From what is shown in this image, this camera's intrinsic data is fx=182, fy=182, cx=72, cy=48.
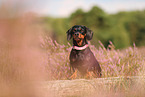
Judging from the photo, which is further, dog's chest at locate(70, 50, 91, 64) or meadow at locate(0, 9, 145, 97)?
dog's chest at locate(70, 50, 91, 64)

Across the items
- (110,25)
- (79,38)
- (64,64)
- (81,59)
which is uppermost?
(110,25)

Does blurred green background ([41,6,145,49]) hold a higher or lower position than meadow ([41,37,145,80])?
higher

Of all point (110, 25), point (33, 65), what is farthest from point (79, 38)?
point (110, 25)

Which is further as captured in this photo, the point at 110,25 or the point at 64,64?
the point at 110,25

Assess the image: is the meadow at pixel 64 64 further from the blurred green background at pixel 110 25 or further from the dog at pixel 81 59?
the blurred green background at pixel 110 25

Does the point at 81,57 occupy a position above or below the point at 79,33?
below

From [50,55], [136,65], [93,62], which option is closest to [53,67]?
[50,55]

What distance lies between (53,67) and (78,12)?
7949 millimetres

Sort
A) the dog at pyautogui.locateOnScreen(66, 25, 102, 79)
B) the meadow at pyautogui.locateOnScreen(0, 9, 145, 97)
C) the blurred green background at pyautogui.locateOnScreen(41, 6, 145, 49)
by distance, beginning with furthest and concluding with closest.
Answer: the blurred green background at pyautogui.locateOnScreen(41, 6, 145, 49)
the dog at pyautogui.locateOnScreen(66, 25, 102, 79)
the meadow at pyautogui.locateOnScreen(0, 9, 145, 97)

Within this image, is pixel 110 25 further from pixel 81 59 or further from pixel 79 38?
pixel 81 59

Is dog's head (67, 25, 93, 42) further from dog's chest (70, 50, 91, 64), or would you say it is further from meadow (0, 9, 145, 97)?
meadow (0, 9, 145, 97)

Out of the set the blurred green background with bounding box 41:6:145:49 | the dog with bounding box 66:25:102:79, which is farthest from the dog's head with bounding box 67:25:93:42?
the blurred green background with bounding box 41:6:145:49

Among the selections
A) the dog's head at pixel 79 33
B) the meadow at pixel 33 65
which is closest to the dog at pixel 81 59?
the dog's head at pixel 79 33

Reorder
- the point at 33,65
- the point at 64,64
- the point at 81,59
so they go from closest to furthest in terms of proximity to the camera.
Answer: the point at 33,65
the point at 81,59
the point at 64,64
